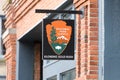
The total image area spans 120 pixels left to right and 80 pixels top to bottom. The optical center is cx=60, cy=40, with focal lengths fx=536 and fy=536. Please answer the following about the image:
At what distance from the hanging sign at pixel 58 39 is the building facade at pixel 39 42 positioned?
193 mm

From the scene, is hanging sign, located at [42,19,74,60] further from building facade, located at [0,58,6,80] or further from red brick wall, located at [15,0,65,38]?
building facade, located at [0,58,6,80]

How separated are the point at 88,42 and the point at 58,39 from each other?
88 cm

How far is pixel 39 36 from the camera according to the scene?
16.8 metres

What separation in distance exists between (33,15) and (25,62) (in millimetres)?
2417

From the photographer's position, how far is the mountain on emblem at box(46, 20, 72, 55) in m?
11.3

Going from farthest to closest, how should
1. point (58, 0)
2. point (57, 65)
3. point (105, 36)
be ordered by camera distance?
point (57, 65) < point (58, 0) < point (105, 36)

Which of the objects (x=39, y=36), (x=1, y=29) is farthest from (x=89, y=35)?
(x=1, y=29)

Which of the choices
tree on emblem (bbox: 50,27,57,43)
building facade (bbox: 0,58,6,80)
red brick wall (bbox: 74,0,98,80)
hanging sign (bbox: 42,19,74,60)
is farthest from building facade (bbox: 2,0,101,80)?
building facade (bbox: 0,58,6,80)

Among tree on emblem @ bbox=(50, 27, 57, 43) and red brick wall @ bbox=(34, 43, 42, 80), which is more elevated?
tree on emblem @ bbox=(50, 27, 57, 43)

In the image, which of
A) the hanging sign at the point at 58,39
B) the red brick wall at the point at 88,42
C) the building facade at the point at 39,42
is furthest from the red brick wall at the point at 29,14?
the red brick wall at the point at 88,42

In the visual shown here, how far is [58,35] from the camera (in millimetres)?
11227

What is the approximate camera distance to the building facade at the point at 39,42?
34.9ft

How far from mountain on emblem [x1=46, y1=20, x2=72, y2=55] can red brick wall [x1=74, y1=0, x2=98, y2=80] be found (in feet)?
0.91

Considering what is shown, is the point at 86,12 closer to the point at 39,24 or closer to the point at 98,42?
the point at 98,42
